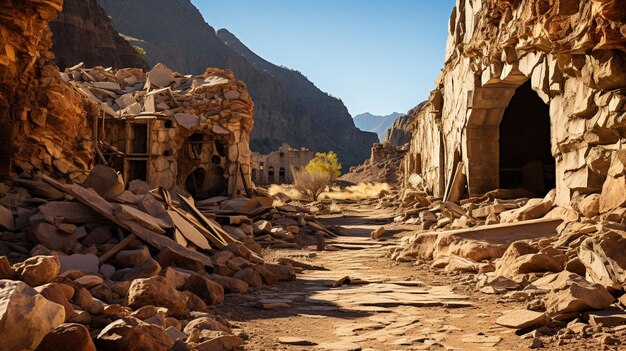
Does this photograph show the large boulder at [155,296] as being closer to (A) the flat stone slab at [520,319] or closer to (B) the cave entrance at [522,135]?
(A) the flat stone slab at [520,319]

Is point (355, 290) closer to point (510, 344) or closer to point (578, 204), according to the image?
point (510, 344)

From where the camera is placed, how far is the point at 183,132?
17781mm

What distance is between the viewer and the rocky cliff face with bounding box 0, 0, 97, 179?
793 cm

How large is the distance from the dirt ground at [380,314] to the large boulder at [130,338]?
39.0 inches

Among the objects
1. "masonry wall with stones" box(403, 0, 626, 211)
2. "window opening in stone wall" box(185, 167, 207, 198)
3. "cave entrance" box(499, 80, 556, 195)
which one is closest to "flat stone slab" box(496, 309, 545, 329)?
A: "masonry wall with stones" box(403, 0, 626, 211)

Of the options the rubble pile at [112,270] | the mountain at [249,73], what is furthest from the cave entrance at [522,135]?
the mountain at [249,73]

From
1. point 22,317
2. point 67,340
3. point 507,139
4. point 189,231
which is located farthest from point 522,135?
point 22,317

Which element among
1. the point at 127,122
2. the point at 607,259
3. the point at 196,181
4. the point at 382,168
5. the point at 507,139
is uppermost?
the point at 127,122

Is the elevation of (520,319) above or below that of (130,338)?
below

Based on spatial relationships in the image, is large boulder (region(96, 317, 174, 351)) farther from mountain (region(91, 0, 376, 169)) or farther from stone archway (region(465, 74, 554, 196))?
mountain (region(91, 0, 376, 169))

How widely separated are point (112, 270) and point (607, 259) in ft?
15.7

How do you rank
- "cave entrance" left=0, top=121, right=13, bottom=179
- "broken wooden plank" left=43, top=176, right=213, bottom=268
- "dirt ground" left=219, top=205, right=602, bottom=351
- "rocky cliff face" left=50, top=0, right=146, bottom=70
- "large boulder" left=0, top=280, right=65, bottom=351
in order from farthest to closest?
1. "rocky cliff face" left=50, top=0, right=146, bottom=70
2. "cave entrance" left=0, top=121, right=13, bottom=179
3. "broken wooden plank" left=43, top=176, right=213, bottom=268
4. "dirt ground" left=219, top=205, right=602, bottom=351
5. "large boulder" left=0, top=280, right=65, bottom=351

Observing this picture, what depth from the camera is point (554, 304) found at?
423 centimetres

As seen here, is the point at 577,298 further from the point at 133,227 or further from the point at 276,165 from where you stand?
the point at 276,165
